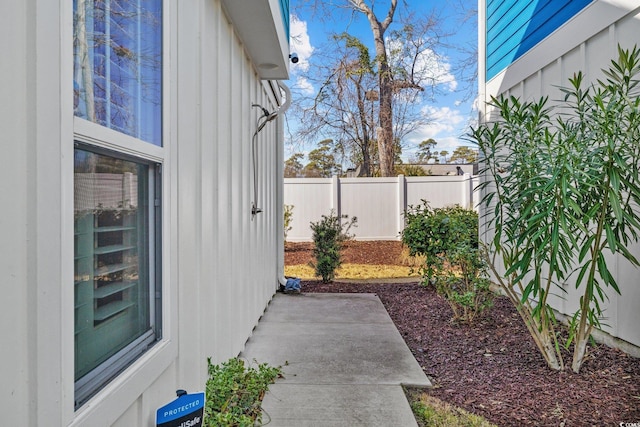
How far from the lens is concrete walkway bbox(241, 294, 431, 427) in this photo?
2.05 meters

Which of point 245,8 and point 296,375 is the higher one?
point 245,8

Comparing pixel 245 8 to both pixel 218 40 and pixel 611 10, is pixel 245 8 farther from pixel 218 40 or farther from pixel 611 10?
pixel 611 10

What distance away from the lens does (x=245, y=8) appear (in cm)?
243

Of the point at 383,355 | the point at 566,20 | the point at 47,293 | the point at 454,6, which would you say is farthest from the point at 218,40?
the point at 454,6

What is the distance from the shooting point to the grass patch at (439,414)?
2.00 m

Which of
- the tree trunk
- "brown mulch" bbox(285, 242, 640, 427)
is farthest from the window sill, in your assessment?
the tree trunk

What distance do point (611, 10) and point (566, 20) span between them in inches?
24.1

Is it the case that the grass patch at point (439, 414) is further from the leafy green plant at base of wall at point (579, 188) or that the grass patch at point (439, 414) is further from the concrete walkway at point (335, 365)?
the leafy green plant at base of wall at point (579, 188)

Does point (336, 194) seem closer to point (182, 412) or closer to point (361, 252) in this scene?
point (361, 252)

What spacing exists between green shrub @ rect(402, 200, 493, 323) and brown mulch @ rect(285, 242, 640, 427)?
0.23 metres

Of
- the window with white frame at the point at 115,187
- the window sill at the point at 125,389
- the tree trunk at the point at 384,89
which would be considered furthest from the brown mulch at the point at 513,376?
the tree trunk at the point at 384,89

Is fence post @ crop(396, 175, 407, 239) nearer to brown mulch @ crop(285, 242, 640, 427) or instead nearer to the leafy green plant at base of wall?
brown mulch @ crop(285, 242, 640, 427)

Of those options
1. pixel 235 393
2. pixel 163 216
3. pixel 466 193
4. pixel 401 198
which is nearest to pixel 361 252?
pixel 401 198

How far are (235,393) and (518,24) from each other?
→ 15.2ft
